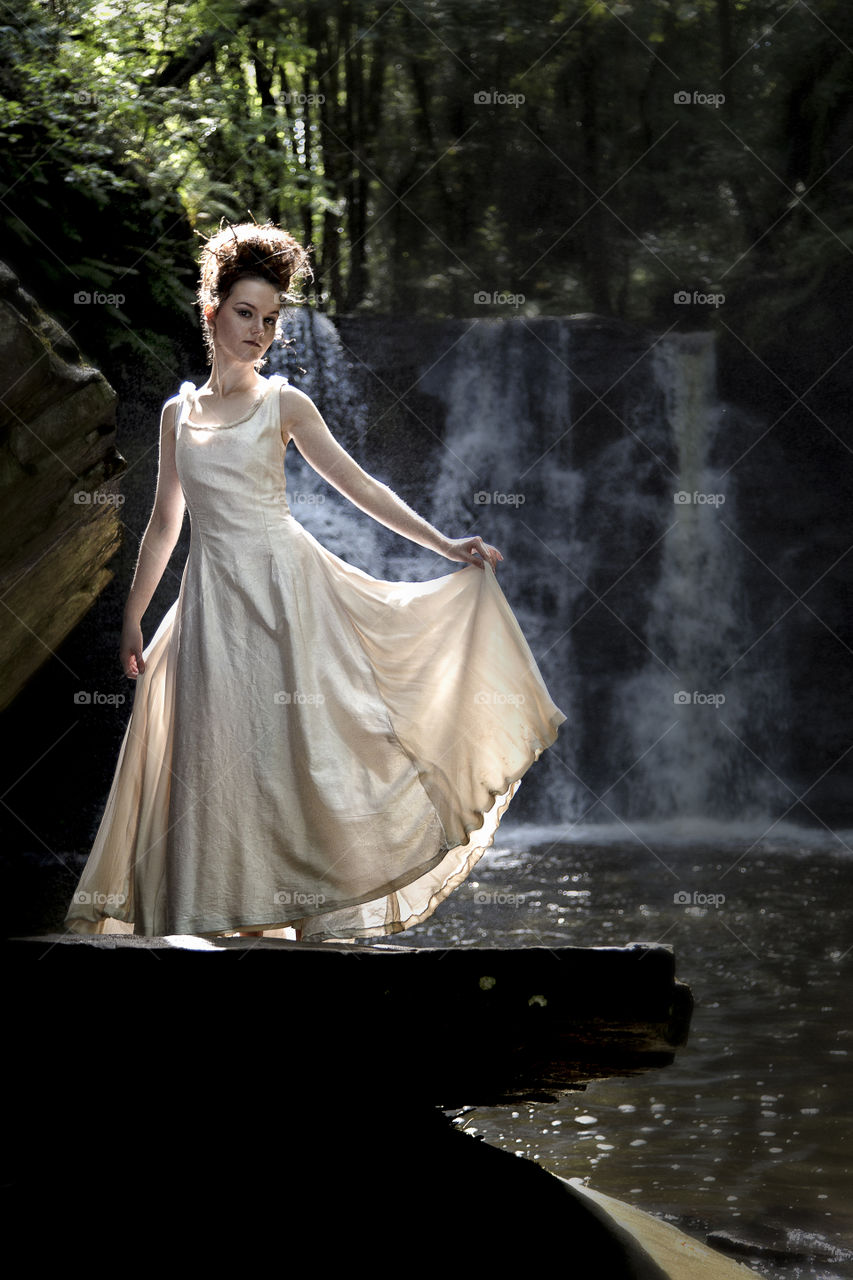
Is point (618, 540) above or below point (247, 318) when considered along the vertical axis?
above

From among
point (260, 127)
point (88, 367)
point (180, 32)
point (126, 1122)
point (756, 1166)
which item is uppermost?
point (180, 32)

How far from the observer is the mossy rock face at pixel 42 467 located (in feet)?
18.5

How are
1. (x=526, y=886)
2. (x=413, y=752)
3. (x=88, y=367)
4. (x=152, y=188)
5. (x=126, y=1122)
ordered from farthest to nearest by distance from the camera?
(x=152, y=188) < (x=526, y=886) < (x=88, y=367) < (x=413, y=752) < (x=126, y=1122)

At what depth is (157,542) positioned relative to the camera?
3.90m

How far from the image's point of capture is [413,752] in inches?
141

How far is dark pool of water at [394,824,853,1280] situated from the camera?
4.26m

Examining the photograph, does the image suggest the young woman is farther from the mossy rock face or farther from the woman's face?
the mossy rock face

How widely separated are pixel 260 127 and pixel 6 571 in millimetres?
8478

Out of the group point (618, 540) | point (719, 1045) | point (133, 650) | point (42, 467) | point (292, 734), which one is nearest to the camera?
point (292, 734)

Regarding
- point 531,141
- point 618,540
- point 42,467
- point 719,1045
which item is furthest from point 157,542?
point 531,141

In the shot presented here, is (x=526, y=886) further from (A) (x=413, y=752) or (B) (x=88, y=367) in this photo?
(A) (x=413, y=752)

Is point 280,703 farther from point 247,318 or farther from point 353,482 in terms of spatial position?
point 247,318

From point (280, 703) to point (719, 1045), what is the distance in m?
3.24

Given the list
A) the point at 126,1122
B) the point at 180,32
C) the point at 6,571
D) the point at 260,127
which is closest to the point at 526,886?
the point at 6,571
